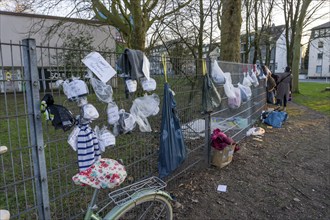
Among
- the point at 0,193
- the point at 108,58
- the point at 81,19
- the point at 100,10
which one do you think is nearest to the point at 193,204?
the point at 108,58

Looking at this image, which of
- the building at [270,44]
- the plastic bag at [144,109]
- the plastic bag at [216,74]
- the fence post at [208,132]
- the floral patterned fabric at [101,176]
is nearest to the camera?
the floral patterned fabric at [101,176]

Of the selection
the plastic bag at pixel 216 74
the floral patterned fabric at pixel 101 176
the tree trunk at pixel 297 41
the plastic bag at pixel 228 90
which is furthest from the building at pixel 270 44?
the floral patterned fabric at pixel 101 176

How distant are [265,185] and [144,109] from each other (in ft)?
7.41

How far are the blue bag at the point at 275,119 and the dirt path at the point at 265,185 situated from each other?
5.25ft

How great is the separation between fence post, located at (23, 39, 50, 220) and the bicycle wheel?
0.60m

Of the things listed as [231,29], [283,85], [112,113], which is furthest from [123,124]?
[283,85]

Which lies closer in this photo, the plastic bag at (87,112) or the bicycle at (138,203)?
the bicycle at (138,203)

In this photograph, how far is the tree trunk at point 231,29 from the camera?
634 cm

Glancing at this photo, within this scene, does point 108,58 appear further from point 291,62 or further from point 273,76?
point 291,62

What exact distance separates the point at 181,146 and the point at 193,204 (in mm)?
759

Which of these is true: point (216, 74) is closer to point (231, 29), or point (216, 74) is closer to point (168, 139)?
point (168, 139)

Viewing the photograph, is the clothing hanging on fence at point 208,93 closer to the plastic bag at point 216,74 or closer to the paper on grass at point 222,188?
the plastic bag at point 216,74


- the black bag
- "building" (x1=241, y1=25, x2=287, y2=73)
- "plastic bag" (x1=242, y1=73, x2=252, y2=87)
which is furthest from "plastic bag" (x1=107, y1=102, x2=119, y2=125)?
"building" (x1=241, y1=25, x2=287, y2=73)

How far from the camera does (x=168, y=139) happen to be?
3008mm
